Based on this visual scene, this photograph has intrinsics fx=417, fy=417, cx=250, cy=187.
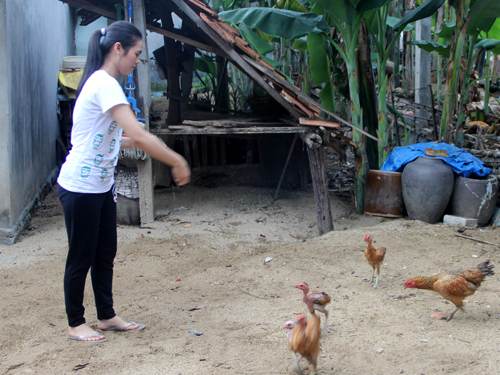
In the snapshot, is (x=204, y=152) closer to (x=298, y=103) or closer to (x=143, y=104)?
(x=143, y=104)

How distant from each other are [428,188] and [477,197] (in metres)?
0.70

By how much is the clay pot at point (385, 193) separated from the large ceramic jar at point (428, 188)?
0.20 m

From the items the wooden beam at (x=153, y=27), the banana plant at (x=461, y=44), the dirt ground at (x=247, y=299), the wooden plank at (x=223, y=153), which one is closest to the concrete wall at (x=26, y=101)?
the dirt ground at (x=247, y=299)

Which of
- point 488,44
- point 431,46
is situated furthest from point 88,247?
point 488,44

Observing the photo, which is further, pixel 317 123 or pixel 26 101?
pixel 26 101

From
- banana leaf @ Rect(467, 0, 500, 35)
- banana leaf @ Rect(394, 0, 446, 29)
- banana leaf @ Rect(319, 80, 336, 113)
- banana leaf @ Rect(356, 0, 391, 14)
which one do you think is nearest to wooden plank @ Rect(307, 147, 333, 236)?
banana leaf @ Rect(319, 80, 336, 113)

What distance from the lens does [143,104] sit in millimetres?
6266

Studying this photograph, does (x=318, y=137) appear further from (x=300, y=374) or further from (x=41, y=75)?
(x=41, y=75)

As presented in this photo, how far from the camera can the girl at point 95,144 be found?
244 cm

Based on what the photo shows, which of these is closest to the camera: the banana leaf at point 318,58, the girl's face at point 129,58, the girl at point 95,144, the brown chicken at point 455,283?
the girl at point 95,144

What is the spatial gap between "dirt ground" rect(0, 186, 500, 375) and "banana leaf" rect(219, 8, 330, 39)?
293cm

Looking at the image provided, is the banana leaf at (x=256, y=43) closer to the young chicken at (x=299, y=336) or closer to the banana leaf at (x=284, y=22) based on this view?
the banana leaf at (x=284, y=22)

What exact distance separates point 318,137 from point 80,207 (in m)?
4.00

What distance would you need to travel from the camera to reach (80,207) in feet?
8.78
